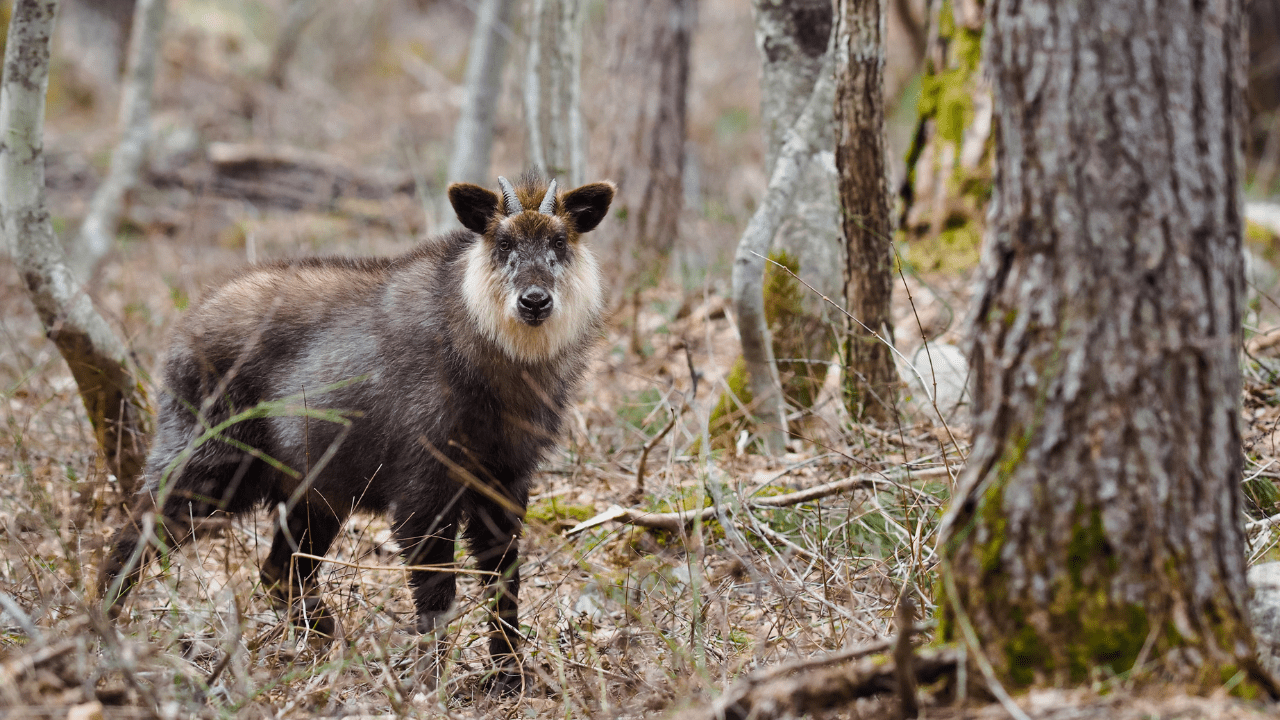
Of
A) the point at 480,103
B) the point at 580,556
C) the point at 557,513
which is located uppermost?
the point at 480,103

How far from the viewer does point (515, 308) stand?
3648mm

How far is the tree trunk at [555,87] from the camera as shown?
6688mm

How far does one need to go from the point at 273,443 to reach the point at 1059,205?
10.9ft

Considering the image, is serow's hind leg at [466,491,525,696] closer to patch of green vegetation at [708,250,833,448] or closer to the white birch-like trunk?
the white birch-like trunk

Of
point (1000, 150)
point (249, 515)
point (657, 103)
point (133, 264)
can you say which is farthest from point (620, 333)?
point (133, 264)

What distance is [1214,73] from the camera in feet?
6.65

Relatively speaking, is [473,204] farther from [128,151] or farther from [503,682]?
[128,151]

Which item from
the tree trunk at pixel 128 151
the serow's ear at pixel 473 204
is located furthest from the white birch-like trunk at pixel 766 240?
the tree trunk at pixel 128 151

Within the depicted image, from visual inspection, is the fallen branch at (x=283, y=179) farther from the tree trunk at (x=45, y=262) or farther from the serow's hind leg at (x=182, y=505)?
the serow's hind leg at (x=182, y=505)

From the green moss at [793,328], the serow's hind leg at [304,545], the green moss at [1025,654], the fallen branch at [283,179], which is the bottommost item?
the serow's hind leg at [304,545]

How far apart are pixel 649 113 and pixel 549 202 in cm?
524

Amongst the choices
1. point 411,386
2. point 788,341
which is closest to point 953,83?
point 788,341

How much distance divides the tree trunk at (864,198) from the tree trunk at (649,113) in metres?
4.27

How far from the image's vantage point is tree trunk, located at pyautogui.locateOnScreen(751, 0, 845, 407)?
5.00m
